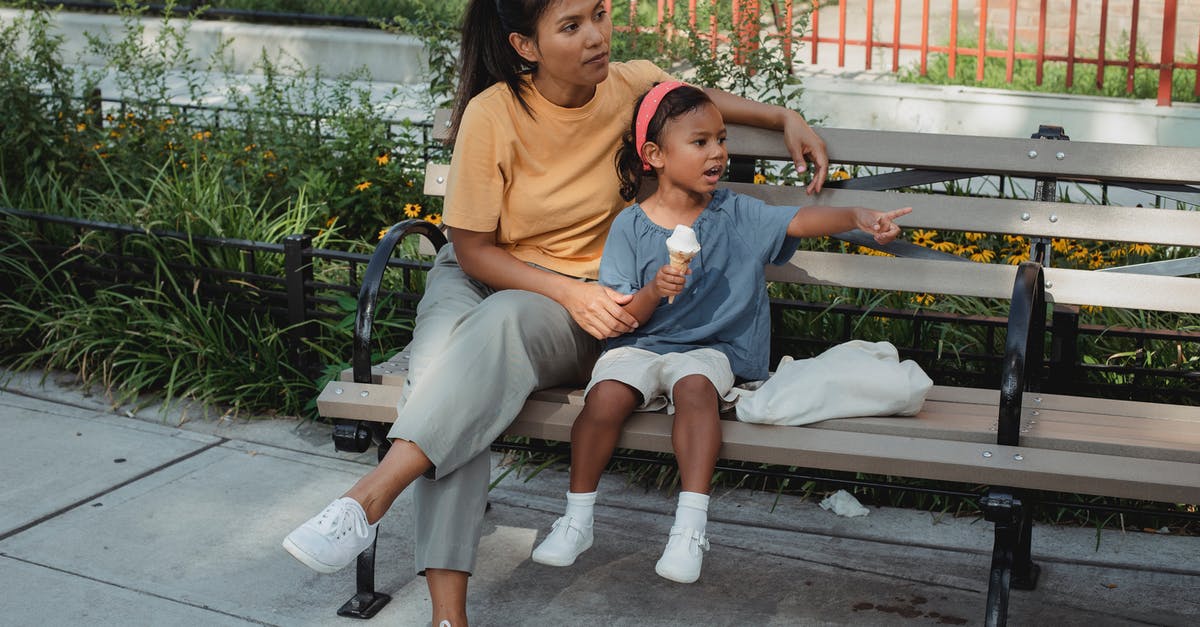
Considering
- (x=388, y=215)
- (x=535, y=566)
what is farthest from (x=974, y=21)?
(x=535, y=566)

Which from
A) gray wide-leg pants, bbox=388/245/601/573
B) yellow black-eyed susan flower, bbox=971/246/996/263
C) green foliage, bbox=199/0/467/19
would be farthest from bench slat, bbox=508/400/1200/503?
green foliage, bbox=199/0/467/19

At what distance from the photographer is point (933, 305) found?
14.0 feet

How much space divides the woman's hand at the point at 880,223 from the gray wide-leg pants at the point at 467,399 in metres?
0.73

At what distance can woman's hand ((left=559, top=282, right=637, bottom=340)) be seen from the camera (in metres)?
3.10

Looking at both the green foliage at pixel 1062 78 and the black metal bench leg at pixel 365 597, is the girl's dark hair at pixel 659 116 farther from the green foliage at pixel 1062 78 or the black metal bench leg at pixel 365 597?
the green foliage at pixel 1062 78

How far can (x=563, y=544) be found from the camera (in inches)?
115

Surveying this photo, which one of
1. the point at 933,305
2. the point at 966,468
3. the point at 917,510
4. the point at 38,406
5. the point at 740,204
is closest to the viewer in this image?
the point at 966,468

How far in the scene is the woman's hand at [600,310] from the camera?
310 cm

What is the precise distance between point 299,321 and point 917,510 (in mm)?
2070

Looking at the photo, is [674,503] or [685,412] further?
[674,503]

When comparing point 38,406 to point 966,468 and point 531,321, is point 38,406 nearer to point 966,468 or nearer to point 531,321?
point 531,321

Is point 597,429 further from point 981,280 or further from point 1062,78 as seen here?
point 1062,78

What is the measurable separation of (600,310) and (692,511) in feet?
1.79

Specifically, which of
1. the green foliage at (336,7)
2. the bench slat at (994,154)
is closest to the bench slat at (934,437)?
the bench slat at (994,154)
